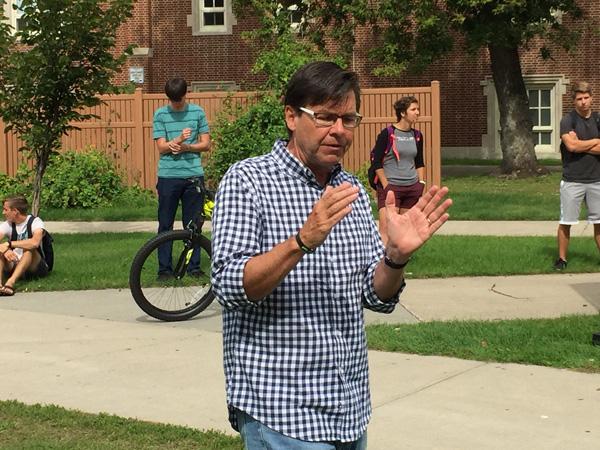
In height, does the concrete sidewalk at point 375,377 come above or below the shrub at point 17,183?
below

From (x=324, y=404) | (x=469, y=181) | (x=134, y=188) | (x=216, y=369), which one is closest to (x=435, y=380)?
(x=216, y=369)

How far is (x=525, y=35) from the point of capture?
25.8 m

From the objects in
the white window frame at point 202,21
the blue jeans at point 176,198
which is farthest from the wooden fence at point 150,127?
the white window frame at point 202,21

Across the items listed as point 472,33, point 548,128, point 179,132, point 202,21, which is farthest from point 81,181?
point 548,128

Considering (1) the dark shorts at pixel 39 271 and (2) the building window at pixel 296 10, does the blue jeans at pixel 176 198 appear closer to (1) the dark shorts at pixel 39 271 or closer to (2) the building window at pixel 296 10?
(1) the dark shorts at pixel 39 271

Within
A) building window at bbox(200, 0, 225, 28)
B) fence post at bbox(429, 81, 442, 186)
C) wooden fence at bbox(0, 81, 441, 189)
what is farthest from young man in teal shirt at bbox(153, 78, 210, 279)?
building window at bbox(200, 0, 225, 28)

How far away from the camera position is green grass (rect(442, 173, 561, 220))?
Result: 16547mm

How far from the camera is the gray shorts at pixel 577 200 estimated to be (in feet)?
35.9

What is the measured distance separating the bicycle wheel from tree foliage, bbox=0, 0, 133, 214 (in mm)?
3658

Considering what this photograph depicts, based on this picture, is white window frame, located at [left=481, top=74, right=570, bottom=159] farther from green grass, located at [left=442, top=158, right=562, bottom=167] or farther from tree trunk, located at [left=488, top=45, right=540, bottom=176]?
tree trunk, located at [left=488, top=45, right=540, bottom=176]

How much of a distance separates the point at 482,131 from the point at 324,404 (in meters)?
33.2

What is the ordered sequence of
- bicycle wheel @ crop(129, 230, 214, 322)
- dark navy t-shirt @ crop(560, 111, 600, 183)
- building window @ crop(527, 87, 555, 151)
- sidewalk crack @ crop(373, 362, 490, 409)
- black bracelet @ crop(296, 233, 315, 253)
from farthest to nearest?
building window @ crop(527, 87, 555, 151), dark navy t-shirt @ crop(560, 111, 600, 183), bicycle wheel @ crop(129, 230, 214, 322), sidewalk crack @ crop(373, 362, 490, 409), black bracelet @ crop(296, 233, 315, 253)

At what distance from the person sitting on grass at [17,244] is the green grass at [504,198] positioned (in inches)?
302

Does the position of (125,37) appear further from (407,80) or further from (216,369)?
(216,369)
